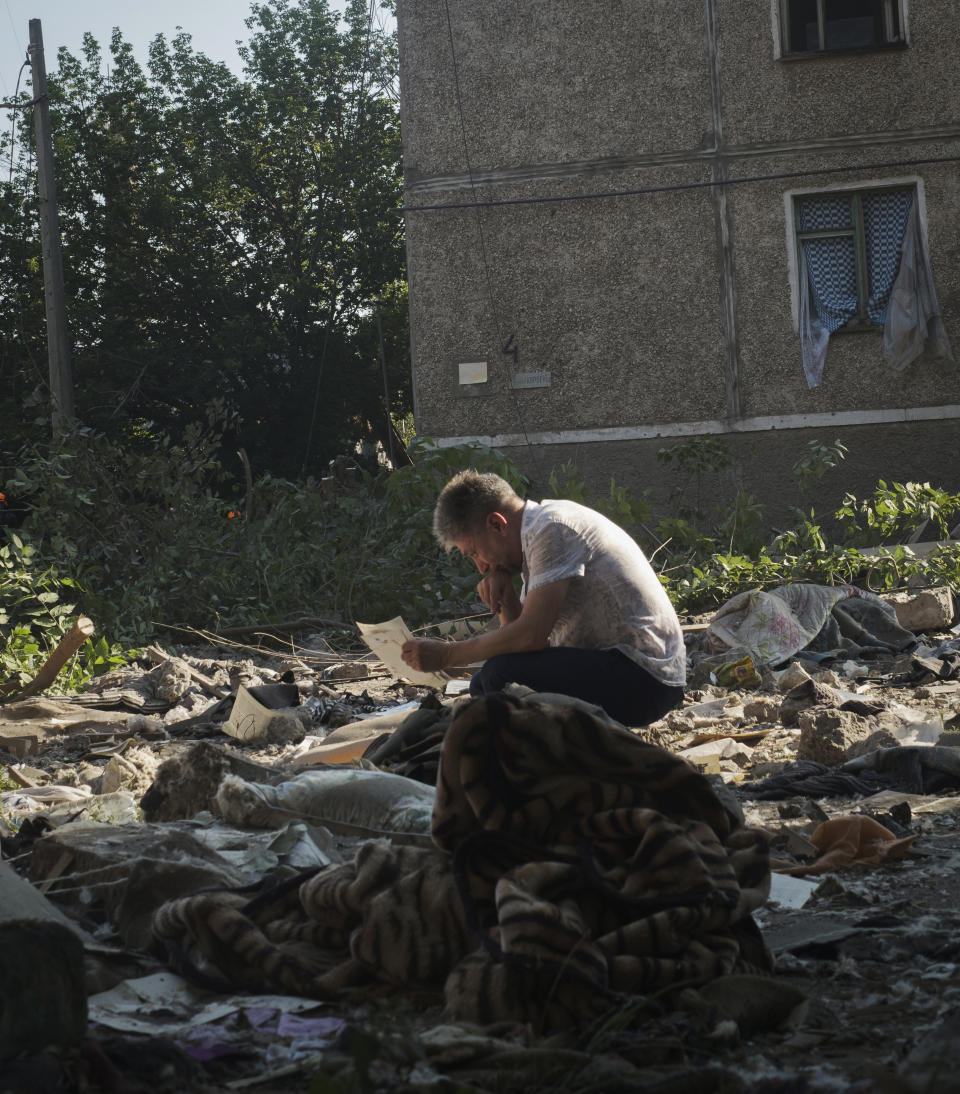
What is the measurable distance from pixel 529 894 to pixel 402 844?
107cm

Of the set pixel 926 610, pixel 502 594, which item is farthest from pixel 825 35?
pixel 502 594

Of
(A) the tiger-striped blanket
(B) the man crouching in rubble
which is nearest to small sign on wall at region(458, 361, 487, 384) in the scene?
(B) the man crouching in rubble

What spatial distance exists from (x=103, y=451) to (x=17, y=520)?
10.0ft

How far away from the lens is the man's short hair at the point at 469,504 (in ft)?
15.1

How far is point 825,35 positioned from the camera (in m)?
13.0

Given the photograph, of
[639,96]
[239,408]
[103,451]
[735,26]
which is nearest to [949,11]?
[735,26]

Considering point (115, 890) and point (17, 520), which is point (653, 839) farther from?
point (17, 520)

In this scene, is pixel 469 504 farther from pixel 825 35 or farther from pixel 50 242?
pixel 50 242

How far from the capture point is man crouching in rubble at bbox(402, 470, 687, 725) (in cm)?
451

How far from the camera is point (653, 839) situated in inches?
95.7

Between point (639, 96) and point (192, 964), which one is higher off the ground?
point (639, 96)

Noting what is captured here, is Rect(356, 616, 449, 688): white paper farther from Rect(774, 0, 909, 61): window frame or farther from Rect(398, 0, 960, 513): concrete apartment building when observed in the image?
Rect(774, 0, 909, 61): window frame

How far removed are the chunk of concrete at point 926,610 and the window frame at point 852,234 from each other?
17.3 feet

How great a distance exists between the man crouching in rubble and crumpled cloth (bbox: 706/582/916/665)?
9.23ft
